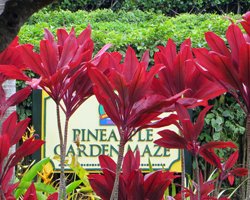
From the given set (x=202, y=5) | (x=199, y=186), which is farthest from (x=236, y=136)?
(x=202, y=5)

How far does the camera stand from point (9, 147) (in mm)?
1580

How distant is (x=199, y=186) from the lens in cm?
173

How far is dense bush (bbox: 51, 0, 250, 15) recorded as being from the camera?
46.2 feet

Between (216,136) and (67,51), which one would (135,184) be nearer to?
(67,51)

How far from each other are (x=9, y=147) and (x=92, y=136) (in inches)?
158

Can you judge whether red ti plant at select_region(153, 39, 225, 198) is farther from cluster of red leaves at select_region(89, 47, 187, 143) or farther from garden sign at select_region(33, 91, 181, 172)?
garden sign at select_region(33, 91, 181, 172)

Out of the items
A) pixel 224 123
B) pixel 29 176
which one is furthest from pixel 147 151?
pixel 29 176

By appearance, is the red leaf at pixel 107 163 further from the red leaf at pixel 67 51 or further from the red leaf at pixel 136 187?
the red leaf at pixel 67 51

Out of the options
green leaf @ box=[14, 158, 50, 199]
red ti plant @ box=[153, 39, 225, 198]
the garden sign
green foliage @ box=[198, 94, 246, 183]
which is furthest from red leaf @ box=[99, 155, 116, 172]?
green foliage @ box=[198, 94, 246, 183]

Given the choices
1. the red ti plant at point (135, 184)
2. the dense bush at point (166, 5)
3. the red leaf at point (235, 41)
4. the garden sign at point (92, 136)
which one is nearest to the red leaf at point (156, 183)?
the red ti plant at point (135, 184)

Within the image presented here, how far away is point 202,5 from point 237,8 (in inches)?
34.0

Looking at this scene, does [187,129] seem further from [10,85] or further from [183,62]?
[10,85]

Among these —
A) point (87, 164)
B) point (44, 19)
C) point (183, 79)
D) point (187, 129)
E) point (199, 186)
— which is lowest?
point (87, 164)

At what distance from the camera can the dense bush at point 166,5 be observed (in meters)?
14.1
